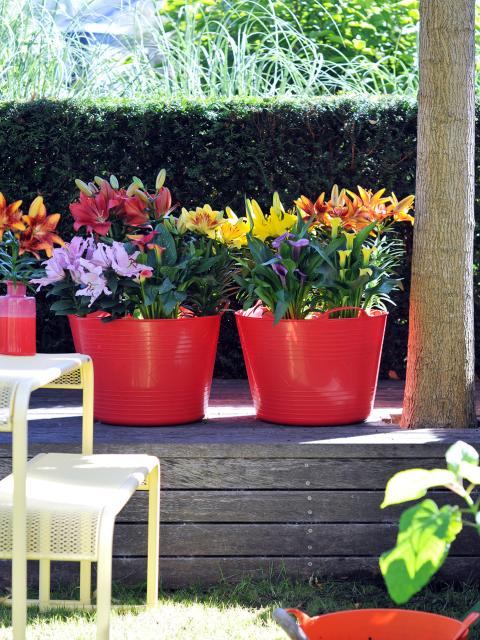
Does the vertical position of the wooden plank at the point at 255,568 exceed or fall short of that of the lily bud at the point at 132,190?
it falls short

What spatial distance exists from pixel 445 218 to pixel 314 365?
566 mm

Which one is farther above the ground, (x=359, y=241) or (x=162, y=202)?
(x=162, y=202)

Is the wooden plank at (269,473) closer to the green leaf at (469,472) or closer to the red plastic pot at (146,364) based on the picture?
the red plastic pot at (146,364)

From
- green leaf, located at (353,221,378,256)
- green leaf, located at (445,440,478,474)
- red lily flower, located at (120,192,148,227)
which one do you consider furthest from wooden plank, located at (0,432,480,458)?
green leaf, located at (445,440,478,474)

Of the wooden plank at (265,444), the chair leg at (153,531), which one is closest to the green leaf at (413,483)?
the chair leg at (153,531)

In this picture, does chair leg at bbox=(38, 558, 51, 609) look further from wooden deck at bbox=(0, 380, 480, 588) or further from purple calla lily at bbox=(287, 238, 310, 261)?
purple calla lily at bbox=(287, 238, 310, 261)

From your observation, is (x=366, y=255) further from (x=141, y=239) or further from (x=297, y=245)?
(x=141, y=239)

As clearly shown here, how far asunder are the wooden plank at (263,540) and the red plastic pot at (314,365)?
1.15ft

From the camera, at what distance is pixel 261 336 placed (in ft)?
9.23

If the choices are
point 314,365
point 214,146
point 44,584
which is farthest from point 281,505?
point 214,146

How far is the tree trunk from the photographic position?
2.76m

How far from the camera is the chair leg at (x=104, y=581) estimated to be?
1786 mm

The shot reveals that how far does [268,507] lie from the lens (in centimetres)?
262

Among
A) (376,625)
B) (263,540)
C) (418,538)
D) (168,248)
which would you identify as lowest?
(263,540)
